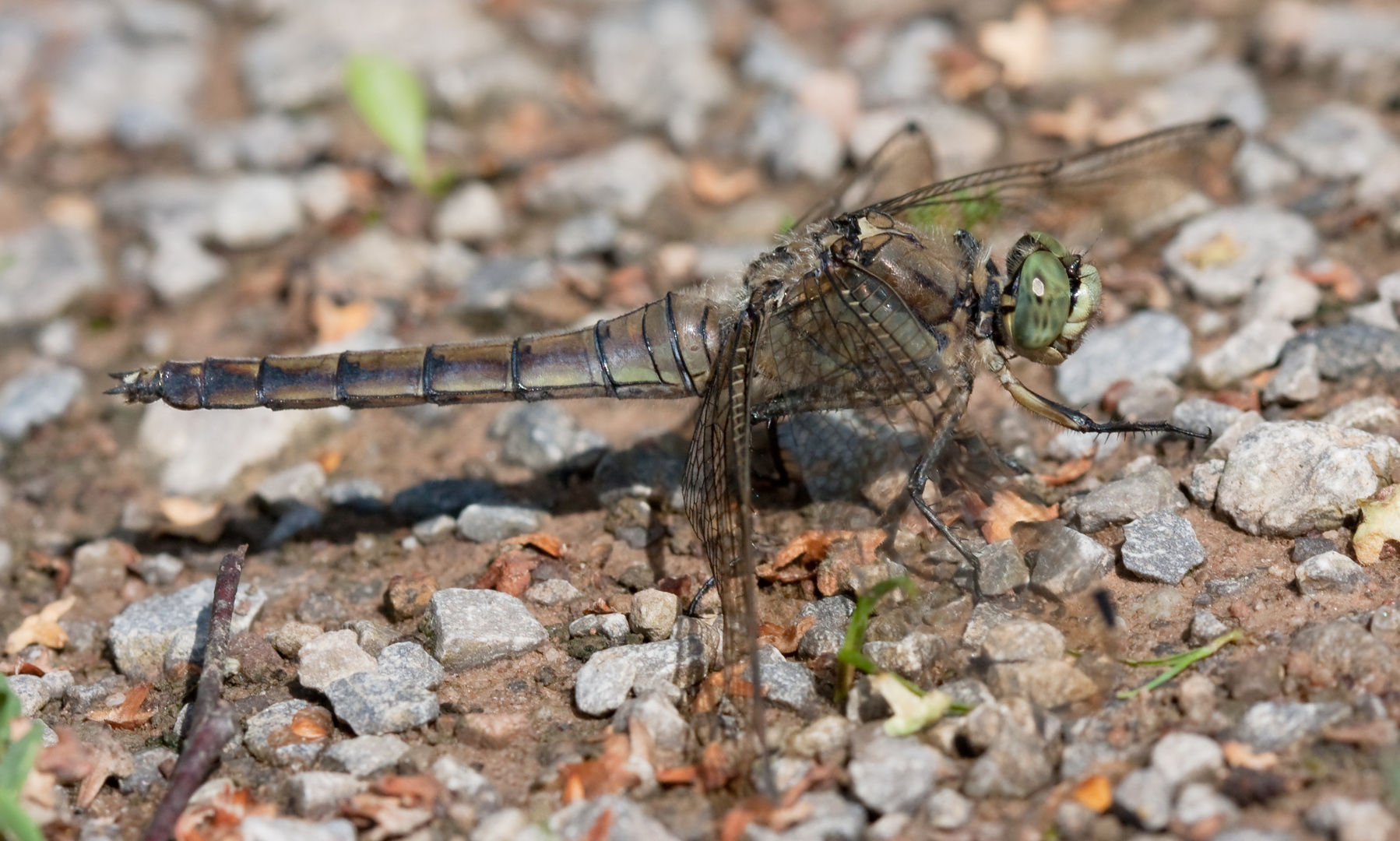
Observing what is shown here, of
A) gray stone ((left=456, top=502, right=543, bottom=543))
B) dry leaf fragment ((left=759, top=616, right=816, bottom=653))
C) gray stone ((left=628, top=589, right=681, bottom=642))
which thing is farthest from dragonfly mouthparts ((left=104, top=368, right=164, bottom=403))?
dry leaf fragment ((left=759, top=616, right=816, bottom=653))

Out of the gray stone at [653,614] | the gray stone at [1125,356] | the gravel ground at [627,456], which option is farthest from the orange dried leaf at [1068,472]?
the gray stone at [653,614]

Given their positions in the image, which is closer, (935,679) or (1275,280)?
(935,679)

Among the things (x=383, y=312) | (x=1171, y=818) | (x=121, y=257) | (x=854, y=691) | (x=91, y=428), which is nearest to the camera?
(x=1171, y=818)

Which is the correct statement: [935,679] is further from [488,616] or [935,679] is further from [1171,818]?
[488,616]

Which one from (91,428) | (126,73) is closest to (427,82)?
(126,73)

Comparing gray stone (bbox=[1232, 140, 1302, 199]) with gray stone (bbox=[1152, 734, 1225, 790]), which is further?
gray stone (bbox=[1232, 140, 1302, 199])

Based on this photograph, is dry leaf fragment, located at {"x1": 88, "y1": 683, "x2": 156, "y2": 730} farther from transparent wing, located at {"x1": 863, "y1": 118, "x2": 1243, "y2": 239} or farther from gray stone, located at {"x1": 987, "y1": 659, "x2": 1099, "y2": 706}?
transparent wing, located at {"x1": 863, "y1": 118, "x2": 1243, "y2": 239}
